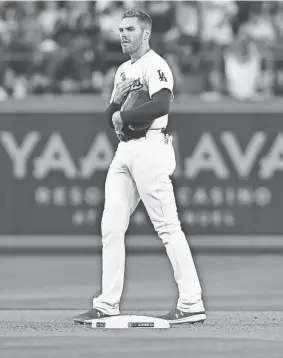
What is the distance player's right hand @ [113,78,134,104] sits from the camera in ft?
26.5

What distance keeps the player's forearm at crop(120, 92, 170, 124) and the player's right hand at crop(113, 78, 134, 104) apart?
238 mm

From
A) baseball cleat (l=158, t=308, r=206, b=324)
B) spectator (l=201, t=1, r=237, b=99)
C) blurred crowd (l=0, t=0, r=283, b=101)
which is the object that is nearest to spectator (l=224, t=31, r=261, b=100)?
blurred crowd (l=0, t=0, r=283, b=101)

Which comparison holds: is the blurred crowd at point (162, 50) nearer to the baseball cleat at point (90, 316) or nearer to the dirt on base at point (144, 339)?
the dirt on base at point (144, 339)

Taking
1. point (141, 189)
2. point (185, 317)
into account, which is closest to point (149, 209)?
point (141, 189)

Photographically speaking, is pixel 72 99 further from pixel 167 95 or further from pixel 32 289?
pixel 167 95

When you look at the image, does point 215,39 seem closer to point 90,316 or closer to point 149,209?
point 149,209

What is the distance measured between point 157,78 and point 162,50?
665 centimetres

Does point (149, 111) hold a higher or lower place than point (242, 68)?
lower

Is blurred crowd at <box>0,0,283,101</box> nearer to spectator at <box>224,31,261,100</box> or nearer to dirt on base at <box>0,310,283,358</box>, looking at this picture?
spectator at <box>224,31,261,100</box>

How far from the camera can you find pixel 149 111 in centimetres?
784

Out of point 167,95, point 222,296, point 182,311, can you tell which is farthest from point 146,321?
point 222,296

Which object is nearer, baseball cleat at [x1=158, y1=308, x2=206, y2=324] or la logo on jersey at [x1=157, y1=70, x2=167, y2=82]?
la logo on jersey at [x1=157, y1=70, x2=167, y2=82]

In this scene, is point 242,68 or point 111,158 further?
point 242,68

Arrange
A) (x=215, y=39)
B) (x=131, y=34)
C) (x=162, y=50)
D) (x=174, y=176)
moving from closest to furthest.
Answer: (x=131, y=34)
(x=174, y=176)
(x=162, y=50)
(x=215, y=39)
